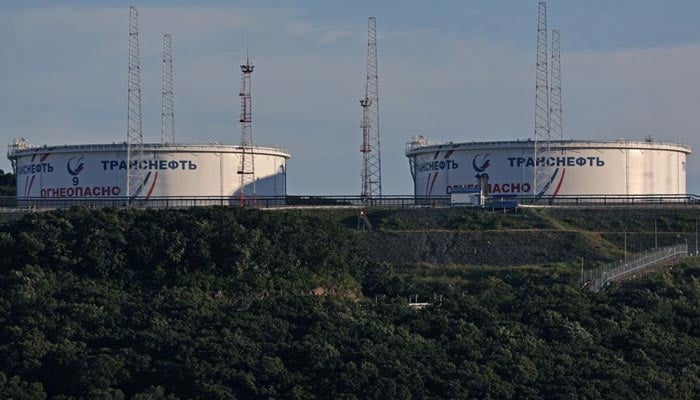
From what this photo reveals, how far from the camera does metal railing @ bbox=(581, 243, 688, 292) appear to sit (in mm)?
90188

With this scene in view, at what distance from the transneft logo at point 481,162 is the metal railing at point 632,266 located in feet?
62.2

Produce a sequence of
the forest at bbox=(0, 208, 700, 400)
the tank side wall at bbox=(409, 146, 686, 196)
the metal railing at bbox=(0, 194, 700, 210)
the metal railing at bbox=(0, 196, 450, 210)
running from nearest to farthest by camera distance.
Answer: the forest at bbox=(0, 208, 700, 400) < the metal railing at bbox=(0, 194, 700, 210) < the metal railing at bbox=(0, 196, 450, 210) < the tank side wall at bbox=(409, 146, 686, 196)

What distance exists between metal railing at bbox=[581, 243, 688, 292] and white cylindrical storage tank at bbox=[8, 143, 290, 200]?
31070 mm

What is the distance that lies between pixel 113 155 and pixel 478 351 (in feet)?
157

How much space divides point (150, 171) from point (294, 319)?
39929 millimetres

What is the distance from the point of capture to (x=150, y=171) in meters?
116

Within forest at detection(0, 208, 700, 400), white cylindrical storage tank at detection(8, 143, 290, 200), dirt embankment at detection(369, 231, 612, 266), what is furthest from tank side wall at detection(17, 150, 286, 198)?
forest at detection(0, 208, 700, 400)

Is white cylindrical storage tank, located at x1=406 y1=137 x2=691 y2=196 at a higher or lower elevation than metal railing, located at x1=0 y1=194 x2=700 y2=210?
higher

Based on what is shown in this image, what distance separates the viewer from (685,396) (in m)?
70.2

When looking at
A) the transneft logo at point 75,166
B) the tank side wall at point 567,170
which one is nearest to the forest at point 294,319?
the tank side wall at point 567,170

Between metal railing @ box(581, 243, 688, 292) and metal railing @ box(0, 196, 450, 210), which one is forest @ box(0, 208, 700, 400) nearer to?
metal railing @ box(581, 243, 688, 292)

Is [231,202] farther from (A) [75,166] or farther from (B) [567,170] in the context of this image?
(B) [567,170]

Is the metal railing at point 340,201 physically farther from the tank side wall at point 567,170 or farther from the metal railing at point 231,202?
the tank side wall at point 567,170

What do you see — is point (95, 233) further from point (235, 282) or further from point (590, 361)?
point (590, 361)
